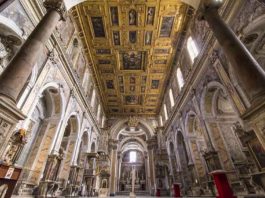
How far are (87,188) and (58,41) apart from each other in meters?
10.4

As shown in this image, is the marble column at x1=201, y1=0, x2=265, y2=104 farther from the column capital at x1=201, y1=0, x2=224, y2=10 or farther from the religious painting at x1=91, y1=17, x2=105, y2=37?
the religious painting at x1=91, y1=17, x2=105, y2=37

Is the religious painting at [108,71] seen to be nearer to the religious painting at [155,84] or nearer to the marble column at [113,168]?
the religious painting at [155,84]

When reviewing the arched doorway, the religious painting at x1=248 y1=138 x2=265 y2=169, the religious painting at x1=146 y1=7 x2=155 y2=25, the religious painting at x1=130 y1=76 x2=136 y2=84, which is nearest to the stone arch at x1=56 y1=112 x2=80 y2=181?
the religious painting at x1=130 y1=76 x2=136 y2=84

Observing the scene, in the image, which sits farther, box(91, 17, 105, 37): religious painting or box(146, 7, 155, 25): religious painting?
box(91, 17, 105, 37): religious painting

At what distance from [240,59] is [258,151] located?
2553 millimetres

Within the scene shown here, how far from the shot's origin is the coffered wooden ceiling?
9738 mm

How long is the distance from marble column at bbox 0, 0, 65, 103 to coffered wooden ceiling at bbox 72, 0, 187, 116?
18.1ft

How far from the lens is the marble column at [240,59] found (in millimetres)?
2908

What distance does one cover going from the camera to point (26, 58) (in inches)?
140

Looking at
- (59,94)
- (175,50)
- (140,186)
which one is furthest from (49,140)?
(140,186)

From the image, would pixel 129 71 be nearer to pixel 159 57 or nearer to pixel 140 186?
pixel 159 57

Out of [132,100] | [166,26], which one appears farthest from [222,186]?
[132,100]

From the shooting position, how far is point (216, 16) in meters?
4.61

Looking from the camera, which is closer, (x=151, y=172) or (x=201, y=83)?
(x=201, y=83)
